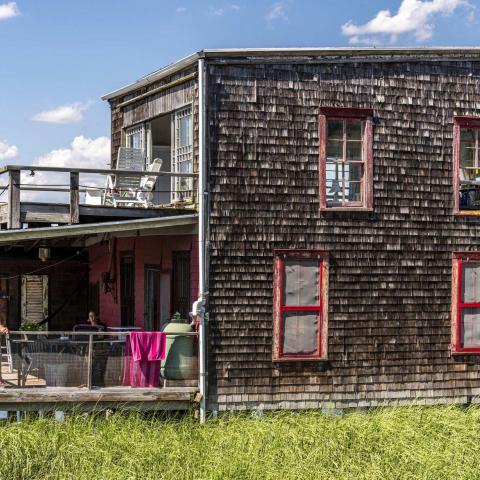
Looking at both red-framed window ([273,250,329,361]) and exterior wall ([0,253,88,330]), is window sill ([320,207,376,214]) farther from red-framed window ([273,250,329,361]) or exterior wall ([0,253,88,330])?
exterior wall ([0,253,88,330])

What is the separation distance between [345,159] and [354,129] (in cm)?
62

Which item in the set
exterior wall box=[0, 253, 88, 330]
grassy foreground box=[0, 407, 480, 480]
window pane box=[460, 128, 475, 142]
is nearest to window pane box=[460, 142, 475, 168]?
window pane box=[460, 128, 475, 142]

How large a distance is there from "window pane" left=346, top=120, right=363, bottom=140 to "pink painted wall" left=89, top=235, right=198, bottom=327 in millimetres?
3505

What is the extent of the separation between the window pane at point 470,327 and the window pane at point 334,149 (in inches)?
152

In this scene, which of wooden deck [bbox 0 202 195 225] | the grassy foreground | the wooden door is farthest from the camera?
the wooden door

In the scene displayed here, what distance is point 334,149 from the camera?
56.2 feet

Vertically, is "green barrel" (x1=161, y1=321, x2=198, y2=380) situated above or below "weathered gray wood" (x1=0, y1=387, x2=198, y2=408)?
above

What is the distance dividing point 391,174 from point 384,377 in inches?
150

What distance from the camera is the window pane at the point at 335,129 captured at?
56.1 feet

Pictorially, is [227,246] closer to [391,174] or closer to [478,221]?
[391,174]

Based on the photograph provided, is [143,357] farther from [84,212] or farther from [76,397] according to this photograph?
[84,212]

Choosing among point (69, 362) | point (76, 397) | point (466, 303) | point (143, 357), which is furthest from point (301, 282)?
point (76, 397)

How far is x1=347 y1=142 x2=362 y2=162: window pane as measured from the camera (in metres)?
17.3

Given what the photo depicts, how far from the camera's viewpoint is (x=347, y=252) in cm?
1702
